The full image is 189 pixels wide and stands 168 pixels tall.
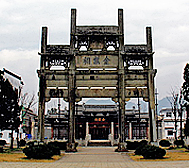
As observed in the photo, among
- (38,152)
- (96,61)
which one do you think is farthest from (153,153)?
(96,61)

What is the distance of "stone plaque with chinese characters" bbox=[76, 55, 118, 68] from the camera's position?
24453mm

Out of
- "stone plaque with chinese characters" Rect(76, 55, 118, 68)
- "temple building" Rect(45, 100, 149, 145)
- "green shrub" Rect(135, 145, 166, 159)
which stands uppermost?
"stone plaque with chinese characters" Rect(76, 55, 118, 68)

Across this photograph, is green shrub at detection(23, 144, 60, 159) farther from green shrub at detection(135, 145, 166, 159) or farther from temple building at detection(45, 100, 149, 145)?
temple building at detection(45, 100, 149, 145)

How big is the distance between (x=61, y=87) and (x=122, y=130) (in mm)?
6502

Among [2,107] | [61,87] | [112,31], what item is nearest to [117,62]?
[112,31]

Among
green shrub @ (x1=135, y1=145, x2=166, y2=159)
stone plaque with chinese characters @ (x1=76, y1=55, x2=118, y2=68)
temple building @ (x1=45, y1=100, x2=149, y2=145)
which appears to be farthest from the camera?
temple building @ (x1=45, y1=100, x2=149, y2=145)

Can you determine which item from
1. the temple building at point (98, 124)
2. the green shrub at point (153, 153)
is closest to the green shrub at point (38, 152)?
the green shrub at point (153, 153)

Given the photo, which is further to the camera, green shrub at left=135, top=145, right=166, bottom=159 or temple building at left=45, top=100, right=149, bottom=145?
temple building at left=45, top=100, right=149, bottom=145

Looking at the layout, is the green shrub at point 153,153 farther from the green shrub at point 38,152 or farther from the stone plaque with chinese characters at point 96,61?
the stone plaque with chinese characters at point 96,61

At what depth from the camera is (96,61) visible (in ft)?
80.4

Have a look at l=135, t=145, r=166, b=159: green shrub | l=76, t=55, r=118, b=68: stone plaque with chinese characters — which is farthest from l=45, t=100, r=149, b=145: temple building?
l=135, t=145, r=166, b=159: green shrub

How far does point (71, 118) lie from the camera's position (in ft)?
78.1

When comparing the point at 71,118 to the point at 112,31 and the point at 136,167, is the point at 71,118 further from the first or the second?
the point at 136,167

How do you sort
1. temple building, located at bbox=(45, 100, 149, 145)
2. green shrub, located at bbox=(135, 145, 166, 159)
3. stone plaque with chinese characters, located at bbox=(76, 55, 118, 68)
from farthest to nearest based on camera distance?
temple building, located at bbox=(45, 100, 149, 145) < stone plaque with chinese characters, located at bbox=(76, 55, 118, 68) < green shrub, located at bbox=(135, 145, 166, 159)
